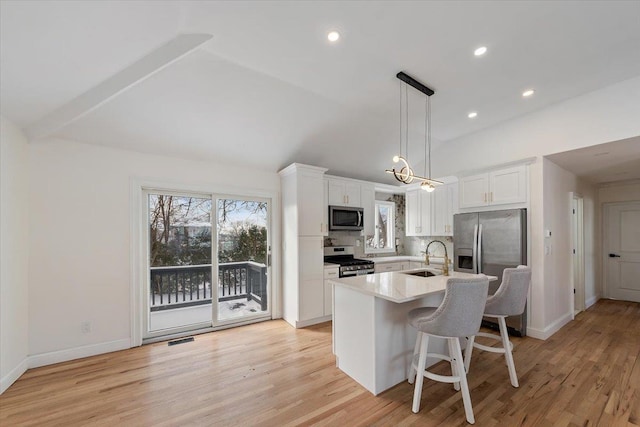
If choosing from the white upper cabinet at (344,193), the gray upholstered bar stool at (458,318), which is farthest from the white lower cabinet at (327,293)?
the gray upholstered bar stool at (458,318)

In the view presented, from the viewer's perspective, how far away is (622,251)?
201 inches

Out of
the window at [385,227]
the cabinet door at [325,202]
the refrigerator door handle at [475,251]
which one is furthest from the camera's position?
the window at [385,227]

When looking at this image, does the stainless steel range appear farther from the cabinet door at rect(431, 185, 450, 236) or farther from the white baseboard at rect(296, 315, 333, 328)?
the cabinet door at rect(431, 185, 450, 236)

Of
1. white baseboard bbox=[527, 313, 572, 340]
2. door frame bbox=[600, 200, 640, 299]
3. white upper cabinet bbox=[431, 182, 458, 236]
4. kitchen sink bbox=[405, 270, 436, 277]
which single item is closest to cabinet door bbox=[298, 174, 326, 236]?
kitchen sink bbox=[405, 270, 436, 277]

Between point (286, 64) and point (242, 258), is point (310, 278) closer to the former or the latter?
point (242, 258)

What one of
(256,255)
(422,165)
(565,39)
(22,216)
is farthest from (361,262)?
(22,216)

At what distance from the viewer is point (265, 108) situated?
312 cm

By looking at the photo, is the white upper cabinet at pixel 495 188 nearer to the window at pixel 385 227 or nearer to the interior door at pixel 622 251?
the window at pixel 385 227

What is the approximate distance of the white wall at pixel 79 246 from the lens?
2.81 meters

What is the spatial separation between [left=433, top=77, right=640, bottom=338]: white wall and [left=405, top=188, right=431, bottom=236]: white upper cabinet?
38.2 inches

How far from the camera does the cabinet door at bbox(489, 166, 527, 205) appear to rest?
358cm

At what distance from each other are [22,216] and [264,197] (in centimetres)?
270

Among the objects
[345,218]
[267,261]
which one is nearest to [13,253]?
[267,261]

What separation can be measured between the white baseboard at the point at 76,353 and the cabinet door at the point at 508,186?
17.6ft
